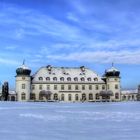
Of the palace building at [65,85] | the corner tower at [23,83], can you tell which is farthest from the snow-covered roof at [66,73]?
the corner tower at [23,83]

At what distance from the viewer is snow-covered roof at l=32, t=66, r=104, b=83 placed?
13888cm

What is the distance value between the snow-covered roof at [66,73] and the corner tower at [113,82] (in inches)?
113

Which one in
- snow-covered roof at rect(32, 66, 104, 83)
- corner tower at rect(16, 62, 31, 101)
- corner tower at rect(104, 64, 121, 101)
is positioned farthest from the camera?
corner tower at rect(104, 64, 121, 101)

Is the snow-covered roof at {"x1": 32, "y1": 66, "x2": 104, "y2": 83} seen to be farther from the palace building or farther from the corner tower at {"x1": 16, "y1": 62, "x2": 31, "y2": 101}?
the corner tower at {"x1": 16, "y1": 62, "x2": 31, "y2": 101}

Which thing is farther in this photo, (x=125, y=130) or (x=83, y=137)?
(x=125, y=130)

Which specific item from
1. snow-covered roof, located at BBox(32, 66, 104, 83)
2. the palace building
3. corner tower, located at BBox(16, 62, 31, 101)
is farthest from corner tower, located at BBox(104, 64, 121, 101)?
corner tower, located at BBox(16, 62, 31, 101)

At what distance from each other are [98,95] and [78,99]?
23.5ft

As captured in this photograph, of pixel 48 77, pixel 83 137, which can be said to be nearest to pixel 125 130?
pixel 83 137

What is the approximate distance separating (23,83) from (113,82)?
30.7 metres

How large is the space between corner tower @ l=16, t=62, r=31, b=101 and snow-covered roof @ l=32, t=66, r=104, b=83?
2.69 m

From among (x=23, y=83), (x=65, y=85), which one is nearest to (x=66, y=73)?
(x=65, y=85)

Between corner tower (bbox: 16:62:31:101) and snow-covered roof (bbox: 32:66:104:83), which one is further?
snow-covered roof (bbox: 32:66:104:83)

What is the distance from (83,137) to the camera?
17.0 meters

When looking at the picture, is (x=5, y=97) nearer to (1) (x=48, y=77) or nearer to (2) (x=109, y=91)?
(1) (x=48, y=77)
